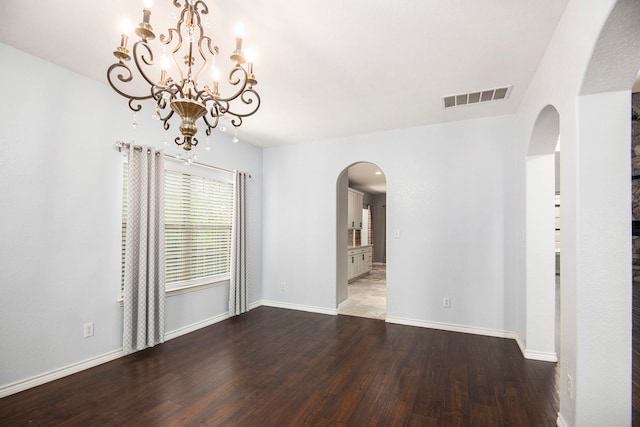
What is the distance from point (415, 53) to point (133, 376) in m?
3.60

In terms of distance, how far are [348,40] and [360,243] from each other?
698cm

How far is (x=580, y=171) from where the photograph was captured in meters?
1.69

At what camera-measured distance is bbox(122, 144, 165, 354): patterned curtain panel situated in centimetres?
306

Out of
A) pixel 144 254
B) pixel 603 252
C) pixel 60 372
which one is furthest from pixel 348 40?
pixel 60 372

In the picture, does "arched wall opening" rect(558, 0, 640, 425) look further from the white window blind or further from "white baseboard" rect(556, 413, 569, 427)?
the white window blind

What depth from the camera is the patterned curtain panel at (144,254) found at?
3.06m

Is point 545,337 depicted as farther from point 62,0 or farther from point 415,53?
point 62,0

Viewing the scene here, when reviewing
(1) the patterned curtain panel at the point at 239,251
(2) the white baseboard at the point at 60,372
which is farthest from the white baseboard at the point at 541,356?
(2) the white baseboard at the point at 60,372

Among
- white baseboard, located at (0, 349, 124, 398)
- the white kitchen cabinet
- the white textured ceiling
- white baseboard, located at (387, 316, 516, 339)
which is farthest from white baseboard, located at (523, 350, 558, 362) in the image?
the white kitchen cabinet

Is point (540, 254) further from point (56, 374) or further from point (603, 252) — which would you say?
point (56, 374)

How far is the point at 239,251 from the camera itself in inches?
178

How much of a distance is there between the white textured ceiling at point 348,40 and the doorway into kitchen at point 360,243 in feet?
5.98

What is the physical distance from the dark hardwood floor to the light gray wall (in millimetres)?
368

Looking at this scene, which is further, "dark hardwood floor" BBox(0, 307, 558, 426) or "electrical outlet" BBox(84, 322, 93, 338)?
"electrical outlet" BBox(84, 322, 93, 338)
